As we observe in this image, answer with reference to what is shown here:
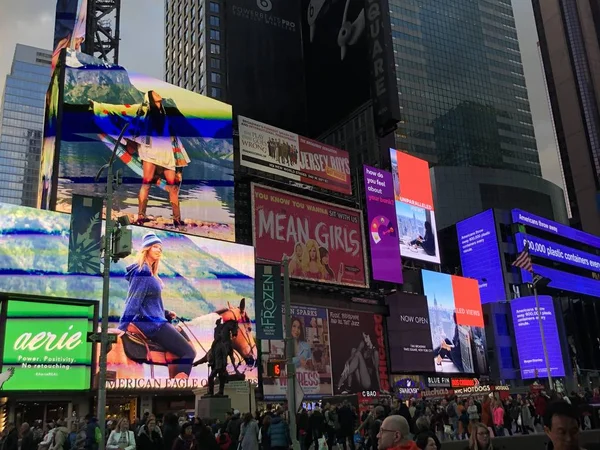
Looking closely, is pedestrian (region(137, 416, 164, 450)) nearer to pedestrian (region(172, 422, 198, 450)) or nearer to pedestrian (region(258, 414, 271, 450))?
pedestrian (region(172, 422, 198, 450))

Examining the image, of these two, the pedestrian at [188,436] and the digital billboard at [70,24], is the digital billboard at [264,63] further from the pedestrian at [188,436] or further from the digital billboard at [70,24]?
the pedestrian at [188,436]

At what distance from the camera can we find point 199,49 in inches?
4173

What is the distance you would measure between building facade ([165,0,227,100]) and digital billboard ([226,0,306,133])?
2.03ft

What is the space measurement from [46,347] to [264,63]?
244 feet

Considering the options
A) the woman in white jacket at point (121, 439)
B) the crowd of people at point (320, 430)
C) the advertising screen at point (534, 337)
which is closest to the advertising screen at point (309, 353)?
the crowd of people at point (320, 430)

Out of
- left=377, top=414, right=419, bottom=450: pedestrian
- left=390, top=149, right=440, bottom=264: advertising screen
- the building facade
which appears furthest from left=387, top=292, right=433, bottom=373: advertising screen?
left=377, top=414, right=419, bottom=450: pedestrian

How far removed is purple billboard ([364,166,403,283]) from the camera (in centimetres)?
6243

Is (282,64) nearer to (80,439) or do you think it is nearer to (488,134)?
(488,134)

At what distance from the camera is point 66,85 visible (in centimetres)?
4528

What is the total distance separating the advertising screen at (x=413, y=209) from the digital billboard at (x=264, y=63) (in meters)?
36.3

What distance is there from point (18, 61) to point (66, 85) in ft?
488

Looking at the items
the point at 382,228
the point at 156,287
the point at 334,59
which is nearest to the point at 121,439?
the point at 156,287

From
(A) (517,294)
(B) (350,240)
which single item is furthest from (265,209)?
(A) (517,294)

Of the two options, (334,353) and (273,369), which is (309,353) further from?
(273,369)
